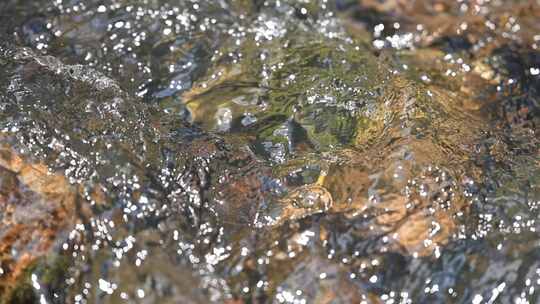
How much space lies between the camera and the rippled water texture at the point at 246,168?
212cm

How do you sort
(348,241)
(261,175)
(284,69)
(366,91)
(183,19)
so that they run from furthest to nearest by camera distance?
1. (183,19)
2. (284,69)
3. (366,91)
4. (261,175)
5. (348,241)

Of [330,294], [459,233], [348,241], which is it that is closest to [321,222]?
[348,241]

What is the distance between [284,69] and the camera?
3.01m

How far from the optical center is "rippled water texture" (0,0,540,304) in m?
2.12

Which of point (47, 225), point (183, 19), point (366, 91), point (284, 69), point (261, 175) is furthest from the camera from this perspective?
point (183, 19)

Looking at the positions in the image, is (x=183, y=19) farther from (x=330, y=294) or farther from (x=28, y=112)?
(x=330, y=294)

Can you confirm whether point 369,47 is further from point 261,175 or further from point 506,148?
point 261,175

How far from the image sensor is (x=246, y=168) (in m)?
2.42

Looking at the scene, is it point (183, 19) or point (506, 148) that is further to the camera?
point (183, 19)

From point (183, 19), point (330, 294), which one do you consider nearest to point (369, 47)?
point (183, 19)

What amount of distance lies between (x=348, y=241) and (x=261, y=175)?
439 millimetres

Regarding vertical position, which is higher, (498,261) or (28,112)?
(28,112)

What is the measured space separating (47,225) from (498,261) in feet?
5.42

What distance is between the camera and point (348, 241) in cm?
224
